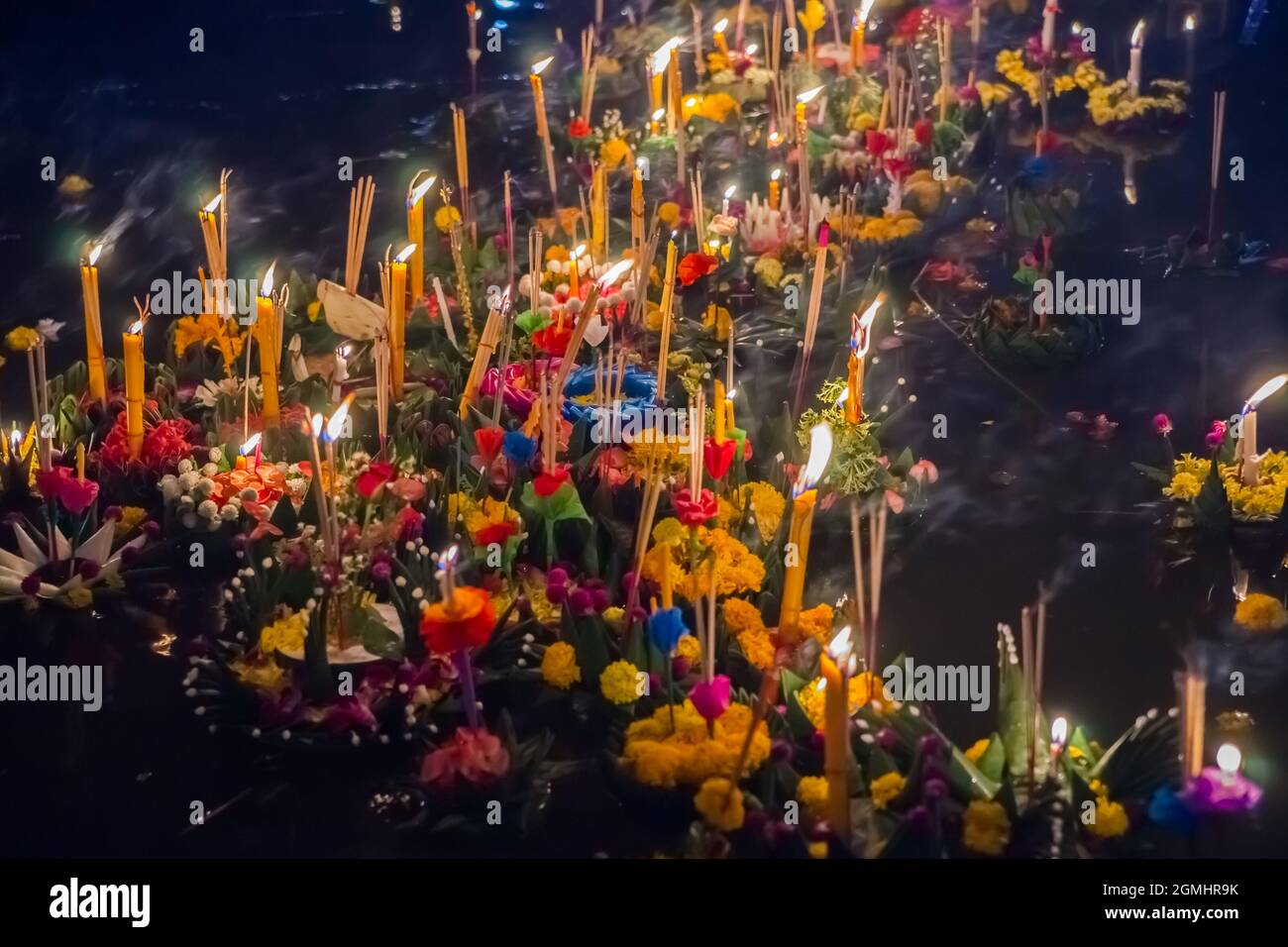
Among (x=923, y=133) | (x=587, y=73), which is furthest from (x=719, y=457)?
(x=587, y=73)

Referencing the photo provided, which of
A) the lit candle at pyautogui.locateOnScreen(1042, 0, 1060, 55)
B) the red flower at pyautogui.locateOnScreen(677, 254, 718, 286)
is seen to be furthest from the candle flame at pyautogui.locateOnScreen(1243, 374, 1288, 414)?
the lit candle at pyautogui.locateOnScreen(1042, 0, 1060, 55)

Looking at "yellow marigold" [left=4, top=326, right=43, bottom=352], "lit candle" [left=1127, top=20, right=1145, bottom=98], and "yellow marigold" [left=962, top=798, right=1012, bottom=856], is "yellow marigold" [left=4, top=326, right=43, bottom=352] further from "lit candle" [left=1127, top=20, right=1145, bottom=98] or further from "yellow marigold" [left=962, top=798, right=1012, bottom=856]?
"lit candle" [left=1127, top=20, right=1145, bottom=98]

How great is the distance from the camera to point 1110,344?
328cm

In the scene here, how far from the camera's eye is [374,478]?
9.31ft

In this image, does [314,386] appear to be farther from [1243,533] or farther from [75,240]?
[1243,533]

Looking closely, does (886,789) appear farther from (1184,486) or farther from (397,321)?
(397,321)

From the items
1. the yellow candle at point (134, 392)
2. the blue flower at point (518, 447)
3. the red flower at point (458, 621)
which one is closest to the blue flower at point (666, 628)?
the red flower at point (458, 621)

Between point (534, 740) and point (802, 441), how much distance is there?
2.52 ft

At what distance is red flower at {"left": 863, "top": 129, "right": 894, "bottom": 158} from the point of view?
12.5 feet

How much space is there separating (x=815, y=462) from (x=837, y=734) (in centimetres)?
41

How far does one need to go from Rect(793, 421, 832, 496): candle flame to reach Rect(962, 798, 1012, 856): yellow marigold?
468mm

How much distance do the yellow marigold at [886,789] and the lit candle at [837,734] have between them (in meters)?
0.04

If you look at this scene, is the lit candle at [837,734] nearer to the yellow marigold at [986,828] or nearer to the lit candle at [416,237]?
the yellow marigold at [986,828]

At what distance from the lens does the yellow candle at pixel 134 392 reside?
9.85 ft
